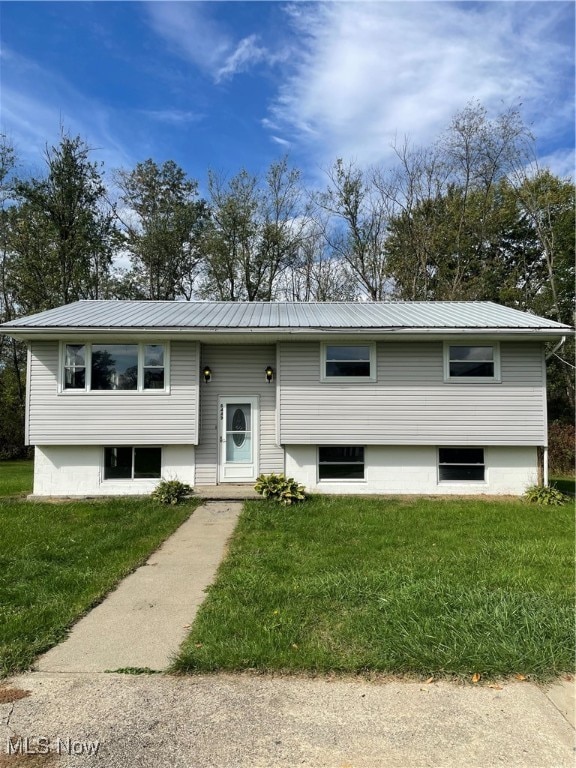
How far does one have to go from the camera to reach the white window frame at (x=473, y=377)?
423 inches

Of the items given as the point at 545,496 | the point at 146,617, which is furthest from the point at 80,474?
the point at 545,496

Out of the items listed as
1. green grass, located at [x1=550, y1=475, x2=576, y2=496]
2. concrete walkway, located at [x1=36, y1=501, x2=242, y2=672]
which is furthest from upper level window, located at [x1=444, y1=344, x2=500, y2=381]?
concrete walkway, located at [x1=36, y1=501, x2=242, y2=672]

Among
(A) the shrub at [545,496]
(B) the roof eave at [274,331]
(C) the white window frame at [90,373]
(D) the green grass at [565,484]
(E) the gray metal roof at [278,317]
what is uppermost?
(E) the gray metal roof at [278,317]

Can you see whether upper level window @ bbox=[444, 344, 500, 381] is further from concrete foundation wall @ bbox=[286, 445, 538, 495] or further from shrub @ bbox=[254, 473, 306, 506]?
shrub @ bbox=[254, 473, 306, 506]

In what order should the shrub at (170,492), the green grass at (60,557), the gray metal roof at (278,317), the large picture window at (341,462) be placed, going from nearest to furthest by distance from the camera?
1. the green grass at (60,557)
2. the shrub at (170,492)
3. the gray metal roof at (278,317)
4. the large picture window at (341,462)

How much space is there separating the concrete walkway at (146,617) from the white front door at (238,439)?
423 centimetres

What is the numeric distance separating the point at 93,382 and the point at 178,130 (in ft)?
26.5

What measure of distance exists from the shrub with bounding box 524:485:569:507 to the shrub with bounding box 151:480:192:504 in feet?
24.0

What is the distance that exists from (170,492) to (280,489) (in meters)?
2.26

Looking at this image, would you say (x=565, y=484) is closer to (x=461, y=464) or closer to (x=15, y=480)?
(x=461, y=464)

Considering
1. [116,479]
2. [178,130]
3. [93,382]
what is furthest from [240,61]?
[116,479]

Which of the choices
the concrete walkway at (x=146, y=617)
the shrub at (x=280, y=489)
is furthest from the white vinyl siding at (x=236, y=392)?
the concrete walkway at (x=146, y=617)

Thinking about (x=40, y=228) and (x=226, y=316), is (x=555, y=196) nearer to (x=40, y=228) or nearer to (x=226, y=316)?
(x=226, y=316)

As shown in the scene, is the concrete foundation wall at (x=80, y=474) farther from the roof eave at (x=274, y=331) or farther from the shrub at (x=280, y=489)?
the roof eave at (x=274, y=331)
